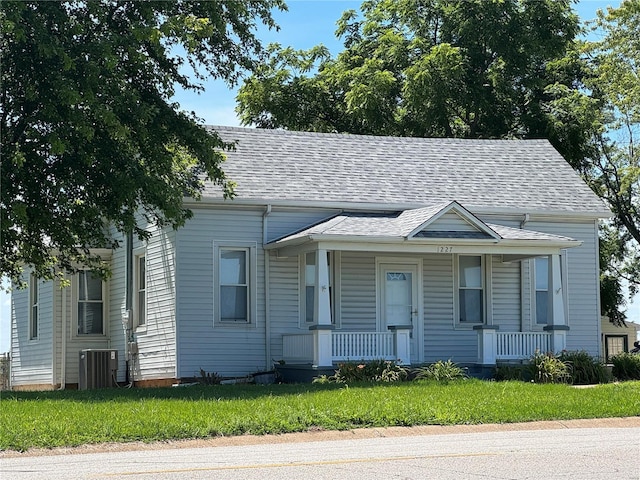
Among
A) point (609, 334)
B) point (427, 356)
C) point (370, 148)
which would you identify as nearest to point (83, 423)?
point (427, 356)

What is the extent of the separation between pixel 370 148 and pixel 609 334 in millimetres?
25283

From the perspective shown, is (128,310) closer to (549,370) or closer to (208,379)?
Result: (208,379)

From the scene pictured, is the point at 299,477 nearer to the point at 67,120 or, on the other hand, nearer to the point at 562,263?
the point at 67,120

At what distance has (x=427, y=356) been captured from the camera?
25953mm

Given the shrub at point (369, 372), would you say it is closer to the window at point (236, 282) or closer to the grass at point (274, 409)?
the grass at point (274, 409)

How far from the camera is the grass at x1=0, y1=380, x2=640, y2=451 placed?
14359 mm

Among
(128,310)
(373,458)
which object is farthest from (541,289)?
(373,458)

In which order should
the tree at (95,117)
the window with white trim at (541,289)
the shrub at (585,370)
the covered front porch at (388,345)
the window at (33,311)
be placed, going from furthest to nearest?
the window at (33,311)
the window with white trim at (541,289)
the shrub at (585,370)
the covered front porch at (388,345)
the tree at (95,117)

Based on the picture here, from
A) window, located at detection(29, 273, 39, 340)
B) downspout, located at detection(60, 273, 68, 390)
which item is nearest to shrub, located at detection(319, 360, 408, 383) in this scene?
downspout, located at detection(60, 273, 68, 390)

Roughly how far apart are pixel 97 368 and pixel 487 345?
31.2ft

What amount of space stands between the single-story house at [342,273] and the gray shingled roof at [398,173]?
61mm

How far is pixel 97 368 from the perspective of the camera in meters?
26.6

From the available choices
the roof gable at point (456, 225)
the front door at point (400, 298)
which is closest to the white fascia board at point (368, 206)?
the front door at point (400, 298)

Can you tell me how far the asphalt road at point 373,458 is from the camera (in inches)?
431
